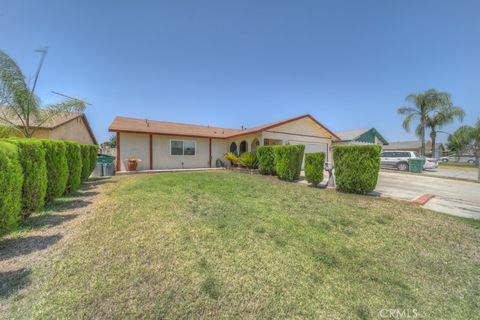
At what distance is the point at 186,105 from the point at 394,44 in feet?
53.0

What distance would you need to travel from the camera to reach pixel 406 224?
4305 millimetres

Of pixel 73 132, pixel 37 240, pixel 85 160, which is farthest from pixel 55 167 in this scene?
pixel 73 132

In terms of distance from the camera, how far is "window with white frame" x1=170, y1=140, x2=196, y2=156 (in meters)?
15.3

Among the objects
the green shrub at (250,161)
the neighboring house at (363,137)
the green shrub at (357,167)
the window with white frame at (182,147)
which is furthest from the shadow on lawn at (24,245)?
the neighboring house at (363,137)

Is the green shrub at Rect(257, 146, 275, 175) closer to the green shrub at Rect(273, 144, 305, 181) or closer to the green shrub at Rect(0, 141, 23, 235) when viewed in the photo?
the green shrub at Rect(273, 144, 305, 181)

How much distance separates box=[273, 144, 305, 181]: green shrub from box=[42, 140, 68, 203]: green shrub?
8560mm

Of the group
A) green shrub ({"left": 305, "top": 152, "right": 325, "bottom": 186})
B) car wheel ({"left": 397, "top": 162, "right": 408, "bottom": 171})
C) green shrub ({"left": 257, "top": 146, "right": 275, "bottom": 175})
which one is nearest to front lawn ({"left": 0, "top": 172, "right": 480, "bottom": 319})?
green shrub ({"left": 305, "top": 152, "right": 325, "bottom": 186})

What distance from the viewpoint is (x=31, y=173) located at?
13.1 feet

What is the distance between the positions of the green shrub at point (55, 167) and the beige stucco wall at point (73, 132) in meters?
11.5

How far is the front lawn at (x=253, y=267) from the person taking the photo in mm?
1961

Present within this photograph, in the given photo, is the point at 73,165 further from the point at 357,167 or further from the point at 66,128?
the point at 66,128

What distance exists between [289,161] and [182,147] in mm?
9366

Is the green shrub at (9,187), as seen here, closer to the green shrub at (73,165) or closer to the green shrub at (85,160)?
the green shrub at (73,165)

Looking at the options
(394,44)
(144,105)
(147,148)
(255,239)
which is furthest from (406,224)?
(144,105)
